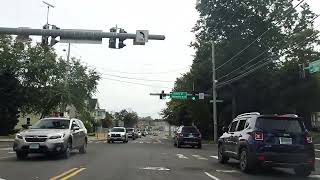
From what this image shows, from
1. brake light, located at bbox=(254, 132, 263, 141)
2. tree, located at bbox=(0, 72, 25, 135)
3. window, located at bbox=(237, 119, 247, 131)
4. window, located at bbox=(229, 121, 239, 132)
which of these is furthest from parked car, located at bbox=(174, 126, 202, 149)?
tree, located at bbox=(0, 72, 25, 135)

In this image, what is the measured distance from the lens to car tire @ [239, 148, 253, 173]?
15.4m

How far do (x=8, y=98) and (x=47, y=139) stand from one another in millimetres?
35475

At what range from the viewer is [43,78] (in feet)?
178

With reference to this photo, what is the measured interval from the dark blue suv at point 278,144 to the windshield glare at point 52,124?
8034 millimetres

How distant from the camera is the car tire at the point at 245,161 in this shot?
15430 mm

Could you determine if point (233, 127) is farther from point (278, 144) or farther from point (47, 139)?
point (47, 139)

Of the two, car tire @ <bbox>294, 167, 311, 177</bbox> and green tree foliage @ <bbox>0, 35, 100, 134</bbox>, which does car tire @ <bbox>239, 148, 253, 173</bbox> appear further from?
green tree foliage @ <bbox>0, 35, 100, 134</bbox>

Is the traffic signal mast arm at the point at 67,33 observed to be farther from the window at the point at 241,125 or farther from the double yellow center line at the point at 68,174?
the double yellow center line at the point at 68,174

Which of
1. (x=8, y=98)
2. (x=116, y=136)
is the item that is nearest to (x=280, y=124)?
(x=116, y=136)

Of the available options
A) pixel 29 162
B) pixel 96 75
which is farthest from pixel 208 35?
pixel 29 162

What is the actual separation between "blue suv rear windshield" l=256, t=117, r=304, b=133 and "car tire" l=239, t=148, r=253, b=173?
37.6 inches

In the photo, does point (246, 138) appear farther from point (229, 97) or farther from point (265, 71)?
point (229, 97)

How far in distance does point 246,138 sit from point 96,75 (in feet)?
146

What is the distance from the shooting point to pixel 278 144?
15.0 metres
